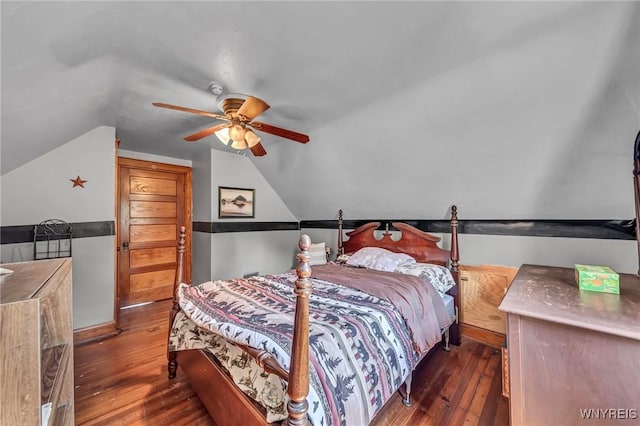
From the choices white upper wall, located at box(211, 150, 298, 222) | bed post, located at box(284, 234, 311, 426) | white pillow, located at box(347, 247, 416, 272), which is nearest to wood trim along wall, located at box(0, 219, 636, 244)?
white pillow, located at box(347, 247, 416, 272)

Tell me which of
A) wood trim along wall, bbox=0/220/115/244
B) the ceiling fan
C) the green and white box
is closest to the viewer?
the green and white box

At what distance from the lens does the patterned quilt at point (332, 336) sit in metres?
1.16

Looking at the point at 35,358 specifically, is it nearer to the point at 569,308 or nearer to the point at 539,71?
the point at 569,308

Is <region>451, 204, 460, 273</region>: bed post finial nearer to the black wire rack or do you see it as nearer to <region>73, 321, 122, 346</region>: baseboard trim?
<region>73, 321, 122, 346</region>: baseboard trim

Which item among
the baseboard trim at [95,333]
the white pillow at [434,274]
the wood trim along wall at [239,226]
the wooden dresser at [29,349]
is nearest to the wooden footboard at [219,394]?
the wooden dresser at [29,349]

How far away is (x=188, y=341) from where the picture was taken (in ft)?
5.61

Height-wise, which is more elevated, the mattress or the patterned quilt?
the patterned quilt

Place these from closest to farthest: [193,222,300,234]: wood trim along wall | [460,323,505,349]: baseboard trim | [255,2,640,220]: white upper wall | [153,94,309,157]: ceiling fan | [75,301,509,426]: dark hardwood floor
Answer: [255,2,640,220]: white upper wall, [75,301,509,426]: dark hardwood floor, [153,94,309,157]: ceiling fan, [460,323,505,349]: baseboard trim, [193,222,300,234]: wood trim along wall

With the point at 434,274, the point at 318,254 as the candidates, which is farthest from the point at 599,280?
the point at 318,254

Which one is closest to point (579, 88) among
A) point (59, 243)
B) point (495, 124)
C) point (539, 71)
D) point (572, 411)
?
point (539, 71)

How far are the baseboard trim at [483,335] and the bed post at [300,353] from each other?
2.62m

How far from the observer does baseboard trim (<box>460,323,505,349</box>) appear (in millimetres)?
2643

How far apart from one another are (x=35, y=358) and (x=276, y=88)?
77.9 inches

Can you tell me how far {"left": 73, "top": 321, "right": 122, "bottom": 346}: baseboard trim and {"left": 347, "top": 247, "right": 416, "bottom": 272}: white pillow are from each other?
9.43ft
